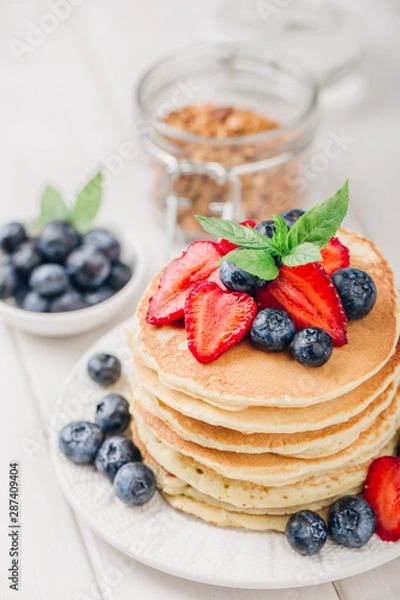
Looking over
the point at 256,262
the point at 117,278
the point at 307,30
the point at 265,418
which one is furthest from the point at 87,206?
the point at 307,30

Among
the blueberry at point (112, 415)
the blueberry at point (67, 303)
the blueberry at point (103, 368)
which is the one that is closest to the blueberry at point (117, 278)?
the blueberry at point (67, 303)

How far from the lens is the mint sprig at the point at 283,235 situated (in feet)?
5.56

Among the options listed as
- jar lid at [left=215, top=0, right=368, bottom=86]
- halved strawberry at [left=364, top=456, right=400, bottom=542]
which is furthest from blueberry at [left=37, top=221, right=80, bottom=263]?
jar lid at [left=215, top=0, right=368, bottom=86]

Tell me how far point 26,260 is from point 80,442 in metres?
Answer: 0.80

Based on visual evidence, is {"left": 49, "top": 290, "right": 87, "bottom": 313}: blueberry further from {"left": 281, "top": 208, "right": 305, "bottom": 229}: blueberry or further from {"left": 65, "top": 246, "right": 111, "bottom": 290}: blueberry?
{"left": 281, "top": 208, "right": 305, "bottom": 229}: blueberry

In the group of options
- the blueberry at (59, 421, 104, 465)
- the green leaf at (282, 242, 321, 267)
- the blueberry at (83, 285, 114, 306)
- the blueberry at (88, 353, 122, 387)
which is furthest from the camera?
the blueberry at (83, 285, 114, 306)

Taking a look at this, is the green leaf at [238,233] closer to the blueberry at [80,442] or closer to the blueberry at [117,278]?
the blueberry at [80,442]

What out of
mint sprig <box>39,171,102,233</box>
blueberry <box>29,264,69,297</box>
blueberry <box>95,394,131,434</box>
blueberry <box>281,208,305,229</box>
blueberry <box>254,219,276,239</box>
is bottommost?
blueberry <box>95,394,131,434</box>

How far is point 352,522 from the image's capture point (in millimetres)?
1776

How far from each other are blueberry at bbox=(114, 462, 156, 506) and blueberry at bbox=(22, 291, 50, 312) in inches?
30.5

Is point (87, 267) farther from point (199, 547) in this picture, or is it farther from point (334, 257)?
point (199, 547)

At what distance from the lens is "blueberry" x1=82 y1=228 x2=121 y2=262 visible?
2.61m

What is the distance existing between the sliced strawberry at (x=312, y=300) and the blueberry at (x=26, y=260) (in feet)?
3.59

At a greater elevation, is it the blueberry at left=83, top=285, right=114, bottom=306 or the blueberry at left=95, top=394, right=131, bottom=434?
the blueberry at left=95, top=394, right=131, bottom=434
